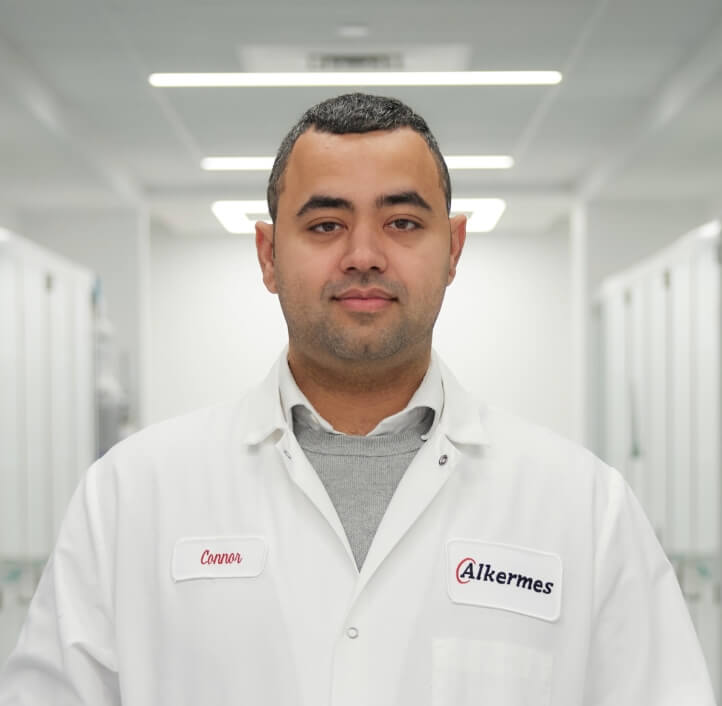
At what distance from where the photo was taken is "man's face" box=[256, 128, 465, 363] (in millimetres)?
1249

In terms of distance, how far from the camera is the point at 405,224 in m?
1.30

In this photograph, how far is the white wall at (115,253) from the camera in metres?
5.83

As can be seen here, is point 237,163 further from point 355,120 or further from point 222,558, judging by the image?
point 222,558

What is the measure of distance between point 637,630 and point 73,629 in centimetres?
72

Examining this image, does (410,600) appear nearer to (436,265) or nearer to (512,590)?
(512,590)

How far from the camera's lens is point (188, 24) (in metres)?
3.36

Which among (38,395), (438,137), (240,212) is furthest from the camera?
(240,212)

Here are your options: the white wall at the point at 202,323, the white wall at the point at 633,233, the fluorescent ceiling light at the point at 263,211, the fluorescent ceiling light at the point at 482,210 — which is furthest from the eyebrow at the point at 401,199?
the white wall at the point at 202,323

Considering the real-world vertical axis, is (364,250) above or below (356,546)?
above

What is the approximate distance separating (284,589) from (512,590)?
0.29 m

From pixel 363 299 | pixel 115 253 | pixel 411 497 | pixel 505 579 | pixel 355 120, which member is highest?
pixel 115 253

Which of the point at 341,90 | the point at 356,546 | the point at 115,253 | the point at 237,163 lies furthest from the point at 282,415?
the point at 115,253

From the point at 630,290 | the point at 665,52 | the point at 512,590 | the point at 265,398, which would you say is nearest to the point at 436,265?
the point at 265,398

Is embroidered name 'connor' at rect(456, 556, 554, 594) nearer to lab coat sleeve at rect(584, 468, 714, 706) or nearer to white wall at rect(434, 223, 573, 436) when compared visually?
lab coat sleeve at rect(584, 468, 714, 706)
